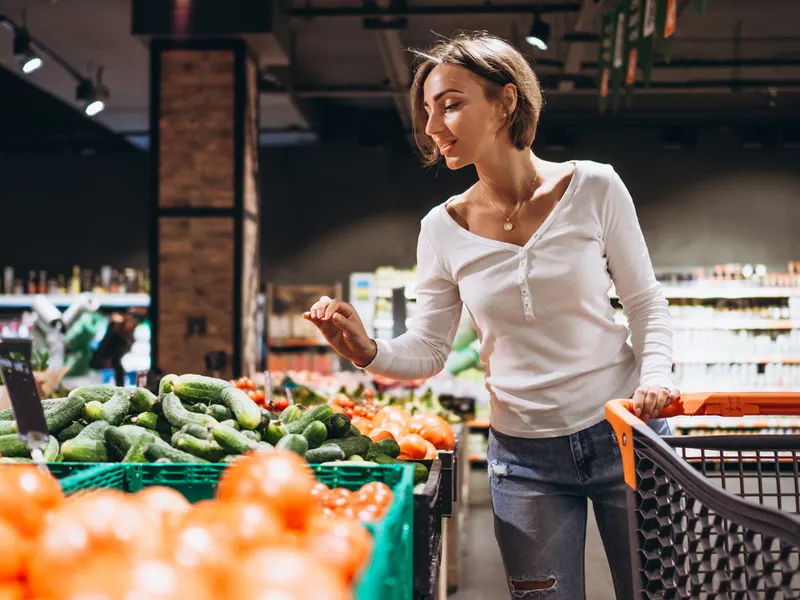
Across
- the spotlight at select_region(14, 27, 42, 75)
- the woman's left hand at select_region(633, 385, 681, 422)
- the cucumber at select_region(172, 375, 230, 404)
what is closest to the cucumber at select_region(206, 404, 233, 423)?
the cucumber at select_region(172, 375, 230, 404)

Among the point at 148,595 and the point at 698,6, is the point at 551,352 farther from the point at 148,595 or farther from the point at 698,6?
the point at 698,6

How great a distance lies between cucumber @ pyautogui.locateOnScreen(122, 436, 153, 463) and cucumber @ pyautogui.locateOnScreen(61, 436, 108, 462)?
0.08 meters

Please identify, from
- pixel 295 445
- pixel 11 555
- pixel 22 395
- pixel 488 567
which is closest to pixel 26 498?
pixel 11 555

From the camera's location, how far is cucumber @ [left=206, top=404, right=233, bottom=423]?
6.00 ft

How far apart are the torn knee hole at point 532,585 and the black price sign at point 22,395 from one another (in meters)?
1.00

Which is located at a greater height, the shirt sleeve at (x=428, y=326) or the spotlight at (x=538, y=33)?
the spotlight at (x=538, y=33)

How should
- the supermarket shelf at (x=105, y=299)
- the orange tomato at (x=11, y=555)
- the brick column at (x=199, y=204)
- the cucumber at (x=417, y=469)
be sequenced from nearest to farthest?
1. the orange tomato at (x=11, y=555)
2. the cucumber at (x=417, y=469)
3. the brick column at (x=199, y=204)
4. the supermarket shelf at (x=105, y=299)

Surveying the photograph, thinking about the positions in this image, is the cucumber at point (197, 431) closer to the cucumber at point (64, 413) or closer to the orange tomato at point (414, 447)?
the cucumber at point (64, 413)

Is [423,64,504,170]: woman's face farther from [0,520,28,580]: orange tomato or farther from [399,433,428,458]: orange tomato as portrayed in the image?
[0,520,28,580]: orange tomato

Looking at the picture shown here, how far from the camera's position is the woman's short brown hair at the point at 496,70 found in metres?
1.75

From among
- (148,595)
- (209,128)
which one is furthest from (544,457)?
(209,128)

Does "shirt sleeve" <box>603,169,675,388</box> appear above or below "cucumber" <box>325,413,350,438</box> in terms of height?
above

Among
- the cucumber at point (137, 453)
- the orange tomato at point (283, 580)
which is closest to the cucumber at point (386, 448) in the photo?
the cucumber at point (137, 453)

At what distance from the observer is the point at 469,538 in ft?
17.5
